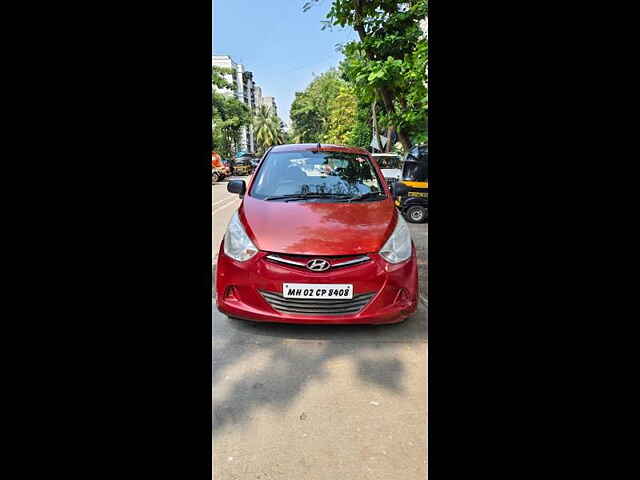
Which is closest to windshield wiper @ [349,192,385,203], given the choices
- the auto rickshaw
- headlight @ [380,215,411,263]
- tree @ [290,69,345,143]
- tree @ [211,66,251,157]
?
headlight @ [380,215,411,263]

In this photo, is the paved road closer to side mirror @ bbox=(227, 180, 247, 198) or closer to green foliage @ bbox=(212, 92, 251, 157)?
side mirror @ bbox=(227, 180, 247, 198)

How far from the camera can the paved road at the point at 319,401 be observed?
6.48ft

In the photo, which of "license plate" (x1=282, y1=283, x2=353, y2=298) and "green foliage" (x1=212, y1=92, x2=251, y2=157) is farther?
"green foliage" (x1=212, y1=92, x2=251, y2=157)

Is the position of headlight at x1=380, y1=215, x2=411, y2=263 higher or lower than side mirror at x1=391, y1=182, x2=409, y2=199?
lower

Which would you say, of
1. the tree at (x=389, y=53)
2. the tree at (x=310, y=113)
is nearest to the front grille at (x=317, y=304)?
the tree at (x=389, y=53)

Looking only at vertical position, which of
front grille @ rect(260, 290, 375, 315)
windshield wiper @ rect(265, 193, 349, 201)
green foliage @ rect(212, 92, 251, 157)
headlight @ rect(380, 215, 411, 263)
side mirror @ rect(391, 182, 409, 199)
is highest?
green foliage @ rect(212, 92, 251, 157)

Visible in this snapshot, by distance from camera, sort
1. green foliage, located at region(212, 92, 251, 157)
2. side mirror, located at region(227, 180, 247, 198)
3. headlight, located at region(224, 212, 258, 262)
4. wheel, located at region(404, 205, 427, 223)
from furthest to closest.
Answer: green foliage, located at region(212, 92, 251, 157)
wheel, located at region(404, 205, 427, 223)
side mirror, located at region(227, 180, 247, 198)
headlight, located at region(224, 212, 258, 262)

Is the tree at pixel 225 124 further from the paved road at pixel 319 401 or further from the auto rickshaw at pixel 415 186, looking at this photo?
the paved road at pixel 319 401

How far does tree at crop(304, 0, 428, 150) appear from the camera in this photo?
5570 mm

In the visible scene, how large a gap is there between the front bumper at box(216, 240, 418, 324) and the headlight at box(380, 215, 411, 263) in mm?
53

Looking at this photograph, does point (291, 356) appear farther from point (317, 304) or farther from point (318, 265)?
point (318, 265)
